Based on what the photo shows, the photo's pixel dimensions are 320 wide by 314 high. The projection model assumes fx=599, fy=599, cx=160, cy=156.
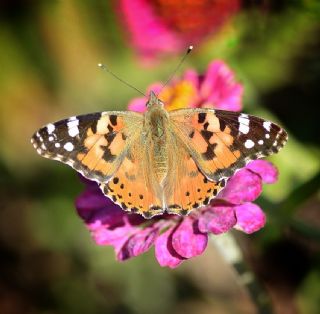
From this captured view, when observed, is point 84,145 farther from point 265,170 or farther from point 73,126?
point 265,170

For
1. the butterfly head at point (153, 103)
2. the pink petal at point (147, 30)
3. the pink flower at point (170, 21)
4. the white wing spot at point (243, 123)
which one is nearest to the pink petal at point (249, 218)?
the white wing spot at point (243, 123)

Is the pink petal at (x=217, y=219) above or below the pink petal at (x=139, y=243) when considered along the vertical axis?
above

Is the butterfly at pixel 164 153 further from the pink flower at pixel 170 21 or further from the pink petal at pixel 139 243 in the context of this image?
the pink flower at pixel 170 21

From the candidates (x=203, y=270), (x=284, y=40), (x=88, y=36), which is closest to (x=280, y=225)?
(x=284, y=40)

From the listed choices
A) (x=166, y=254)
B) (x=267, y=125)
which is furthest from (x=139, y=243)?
(x=267, y=125)

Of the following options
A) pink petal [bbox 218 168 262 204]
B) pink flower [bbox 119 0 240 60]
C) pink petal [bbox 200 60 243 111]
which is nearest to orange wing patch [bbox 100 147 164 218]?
pink petal [bbox 218 168 262 204]

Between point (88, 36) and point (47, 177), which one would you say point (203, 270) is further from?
point (88, 36)
